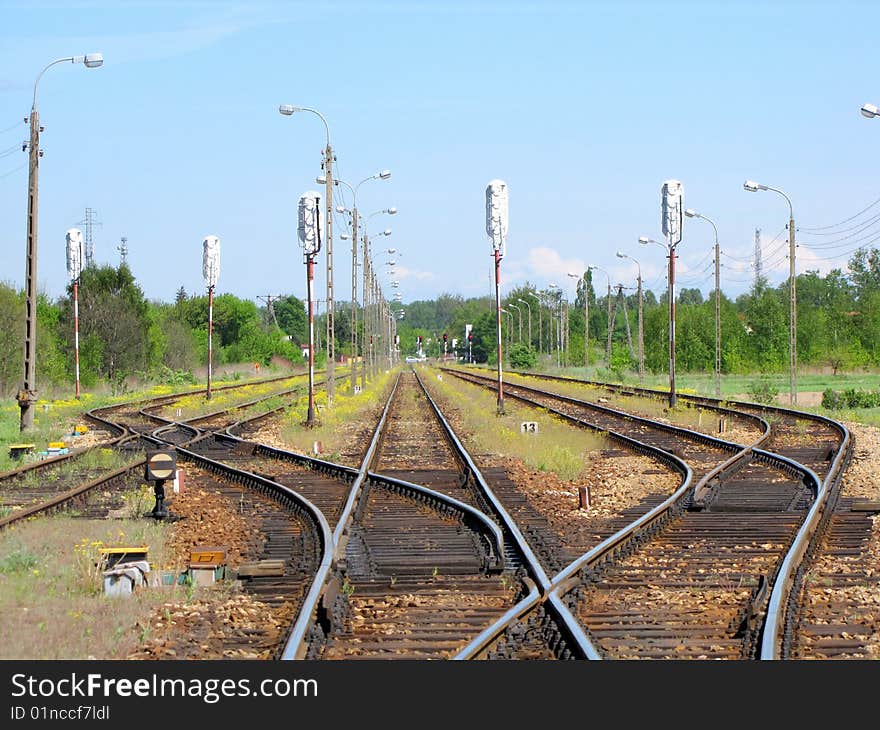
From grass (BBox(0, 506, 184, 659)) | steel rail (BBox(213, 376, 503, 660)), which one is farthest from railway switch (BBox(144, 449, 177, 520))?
steel rail (BBox(213, 376, 503, 660))

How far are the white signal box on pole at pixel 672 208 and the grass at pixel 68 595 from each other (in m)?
24.8

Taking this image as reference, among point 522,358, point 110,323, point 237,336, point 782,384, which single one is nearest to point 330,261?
point 110,323

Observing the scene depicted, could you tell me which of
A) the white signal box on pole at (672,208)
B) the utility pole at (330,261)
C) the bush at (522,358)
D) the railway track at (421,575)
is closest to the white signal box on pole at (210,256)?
the utility pole at (330,261)

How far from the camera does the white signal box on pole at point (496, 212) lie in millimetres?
31969

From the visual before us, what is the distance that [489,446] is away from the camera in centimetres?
2441

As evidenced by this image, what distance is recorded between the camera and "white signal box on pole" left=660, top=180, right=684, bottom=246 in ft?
118

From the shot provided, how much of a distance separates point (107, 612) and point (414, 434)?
20.1 meters

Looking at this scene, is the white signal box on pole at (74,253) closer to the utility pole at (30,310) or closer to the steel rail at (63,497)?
the utility pole at (30,310)

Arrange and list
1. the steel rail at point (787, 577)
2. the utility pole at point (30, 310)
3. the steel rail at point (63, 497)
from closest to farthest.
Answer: the steel rail at point (787, 577) → the steel rail at point (63, 497) → the utility pole at point (30, 310)

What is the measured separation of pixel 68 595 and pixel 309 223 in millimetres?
20049

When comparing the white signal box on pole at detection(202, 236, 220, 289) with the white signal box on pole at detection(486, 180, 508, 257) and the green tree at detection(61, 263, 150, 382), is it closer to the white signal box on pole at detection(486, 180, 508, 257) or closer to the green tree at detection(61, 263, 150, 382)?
the white signal box on pole at detection(486, 180, 508, 257)

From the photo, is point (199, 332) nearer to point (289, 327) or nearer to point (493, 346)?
point (493, 346)

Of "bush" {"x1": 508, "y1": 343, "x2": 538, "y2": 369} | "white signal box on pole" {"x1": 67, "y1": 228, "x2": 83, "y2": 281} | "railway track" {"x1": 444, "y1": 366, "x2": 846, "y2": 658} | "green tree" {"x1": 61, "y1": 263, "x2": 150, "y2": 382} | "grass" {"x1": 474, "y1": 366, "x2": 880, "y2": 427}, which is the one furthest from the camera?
"bush" {"x1": 508, "y1": 343, "x2": 538, "y2": 369}

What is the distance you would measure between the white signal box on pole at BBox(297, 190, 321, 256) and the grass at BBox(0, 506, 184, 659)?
51.5 ft
